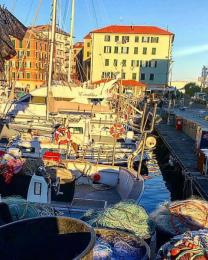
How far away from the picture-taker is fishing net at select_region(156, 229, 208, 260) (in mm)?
3960

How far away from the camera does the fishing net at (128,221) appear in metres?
5.21

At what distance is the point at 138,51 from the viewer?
89.9 meters

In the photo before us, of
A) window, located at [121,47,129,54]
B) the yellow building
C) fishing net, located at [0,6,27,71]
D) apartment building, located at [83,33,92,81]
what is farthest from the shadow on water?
apartment building, located at [83,33,92,81]

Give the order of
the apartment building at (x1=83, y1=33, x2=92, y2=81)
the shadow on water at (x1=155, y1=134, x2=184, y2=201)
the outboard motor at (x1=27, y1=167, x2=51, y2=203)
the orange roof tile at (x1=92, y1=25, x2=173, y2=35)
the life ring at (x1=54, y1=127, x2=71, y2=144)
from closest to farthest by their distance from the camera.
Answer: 1. the outboard motor at (x1=27, y1=167, x2=51, y2=203)
2. the life ring at (x1=54, y1=127, x2=71, y2=144)
3. the shadow on water at (x1=155, y1=134, x2=184, y2=201)
4. the orange roof tile at (x1=92, y1=25, x2=173, y2=35)
5. the apartment building at (x1=83, y1=33, x2=92, y2=81)

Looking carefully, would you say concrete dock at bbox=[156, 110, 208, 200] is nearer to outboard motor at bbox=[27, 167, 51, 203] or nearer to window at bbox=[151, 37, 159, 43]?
outboard motor at bbox=[27, 167, 51, 203]

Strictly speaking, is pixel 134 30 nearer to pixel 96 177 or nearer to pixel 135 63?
pixel 135 63

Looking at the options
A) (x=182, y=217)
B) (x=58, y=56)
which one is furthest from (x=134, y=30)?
(x=182, y=217)

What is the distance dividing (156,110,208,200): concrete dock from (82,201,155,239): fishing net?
7.69 meters

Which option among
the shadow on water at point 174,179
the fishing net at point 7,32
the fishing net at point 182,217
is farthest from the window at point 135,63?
the fishing net at point 182,217

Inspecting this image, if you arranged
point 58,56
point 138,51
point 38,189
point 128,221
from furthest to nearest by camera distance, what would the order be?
point 138,51 → point 58,56 → point 38,189 → point 128,221

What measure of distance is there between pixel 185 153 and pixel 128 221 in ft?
55.7

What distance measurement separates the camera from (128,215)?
542 centimetres

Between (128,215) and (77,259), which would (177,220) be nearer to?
(128,215)

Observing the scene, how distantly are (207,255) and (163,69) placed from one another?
8724 cm
